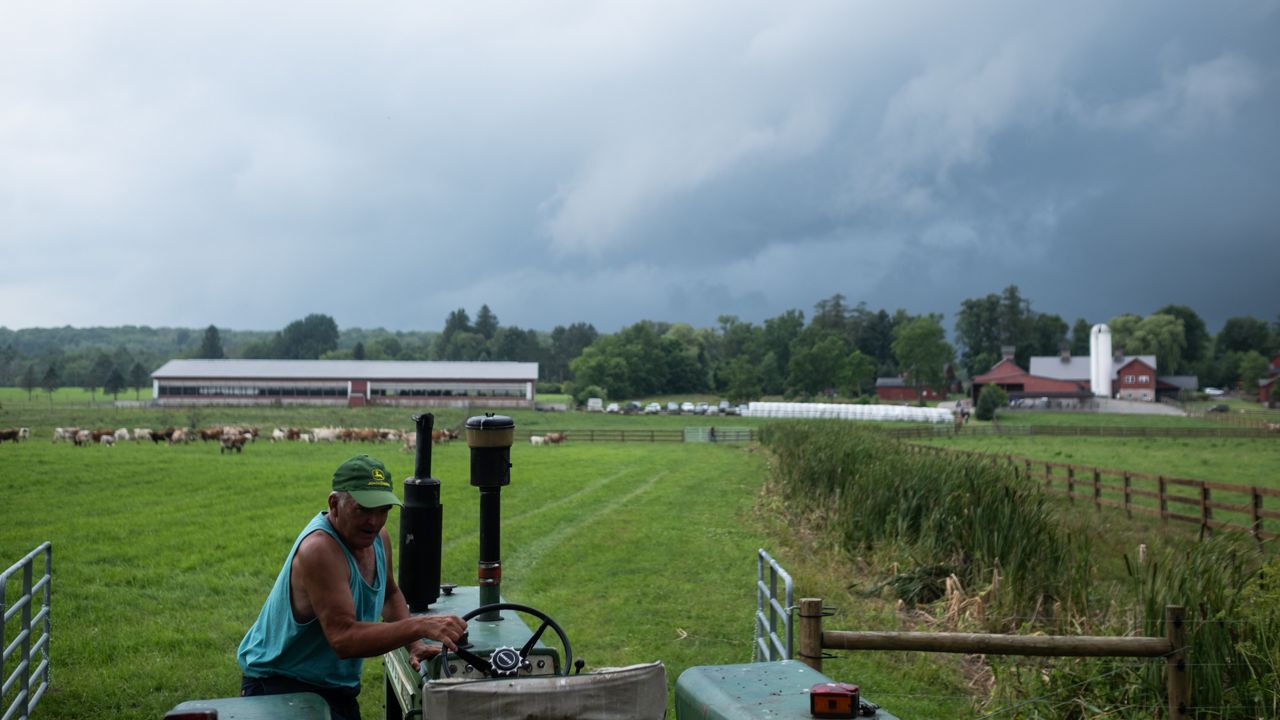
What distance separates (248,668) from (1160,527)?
17.8 meters

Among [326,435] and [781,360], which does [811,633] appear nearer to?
[326,435]

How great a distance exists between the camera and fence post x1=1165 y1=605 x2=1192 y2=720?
5047 millimetres

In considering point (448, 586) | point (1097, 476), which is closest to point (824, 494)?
point (1097, 476)

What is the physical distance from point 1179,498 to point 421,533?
17.3 meters

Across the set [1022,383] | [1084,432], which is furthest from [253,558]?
[1022,383]

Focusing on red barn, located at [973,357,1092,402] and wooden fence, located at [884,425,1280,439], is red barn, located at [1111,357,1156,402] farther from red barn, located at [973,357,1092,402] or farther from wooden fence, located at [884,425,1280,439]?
wooden fence, located at [884,425,1280,439]

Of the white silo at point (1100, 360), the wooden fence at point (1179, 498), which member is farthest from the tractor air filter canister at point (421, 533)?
the white silo at point (1100, 360)

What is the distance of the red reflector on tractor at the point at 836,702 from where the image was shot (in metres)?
3.14

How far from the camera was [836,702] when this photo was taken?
3145 millimetres

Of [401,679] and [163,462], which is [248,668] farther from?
[163,462]

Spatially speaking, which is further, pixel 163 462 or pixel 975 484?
pixel 163 462

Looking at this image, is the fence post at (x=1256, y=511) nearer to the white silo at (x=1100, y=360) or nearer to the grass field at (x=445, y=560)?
the grass field at (x=445, y=560)

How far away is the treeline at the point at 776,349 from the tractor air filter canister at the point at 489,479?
281ft

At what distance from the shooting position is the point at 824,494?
16.7 m
